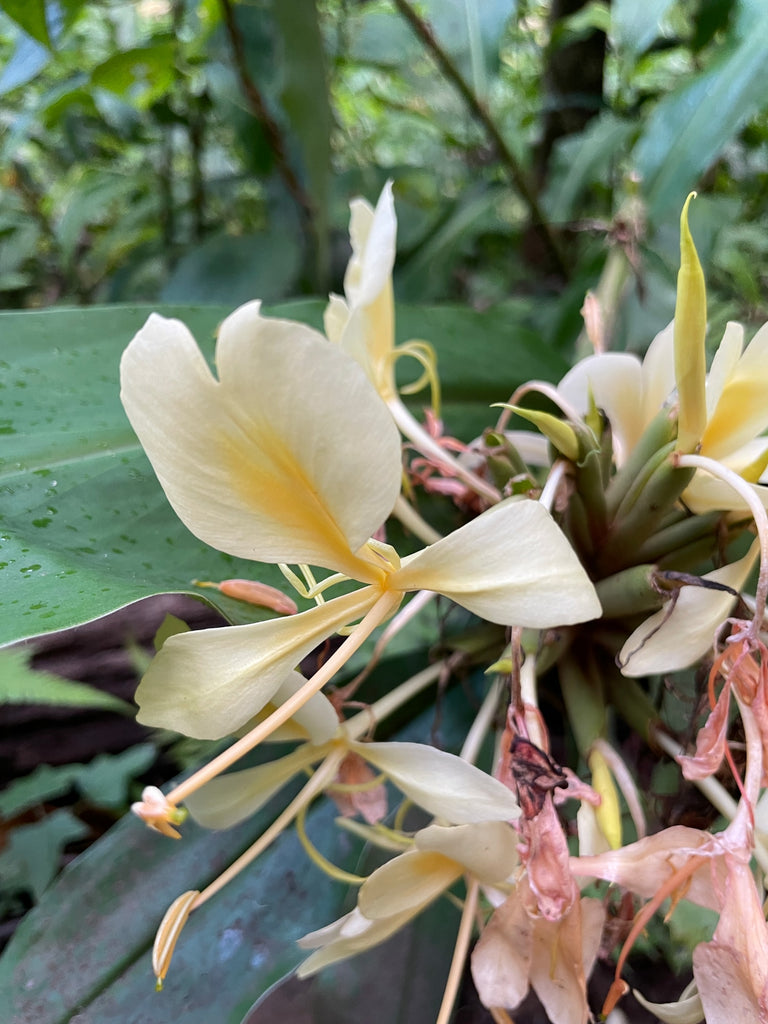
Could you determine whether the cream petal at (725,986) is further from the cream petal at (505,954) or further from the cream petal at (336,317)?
the cream petal at (336,317)

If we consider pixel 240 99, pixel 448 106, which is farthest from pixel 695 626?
pixel 448 106

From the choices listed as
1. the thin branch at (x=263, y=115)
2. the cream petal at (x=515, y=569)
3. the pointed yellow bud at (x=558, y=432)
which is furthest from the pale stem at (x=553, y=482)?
the thin branch at (x=263, y=115)

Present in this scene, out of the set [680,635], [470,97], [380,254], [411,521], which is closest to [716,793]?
[680,635]

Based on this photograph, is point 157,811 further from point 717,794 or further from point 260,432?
point 717,794

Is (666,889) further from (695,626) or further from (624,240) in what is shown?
(624,240)

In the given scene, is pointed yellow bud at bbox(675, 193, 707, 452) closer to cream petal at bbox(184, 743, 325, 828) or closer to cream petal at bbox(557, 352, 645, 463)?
cream petal at bbox(557, 352, 645, 463)

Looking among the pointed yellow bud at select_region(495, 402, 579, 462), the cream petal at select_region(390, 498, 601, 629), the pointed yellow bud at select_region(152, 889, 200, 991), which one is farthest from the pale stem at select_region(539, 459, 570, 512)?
the pointed yellow bud at select_region(152, 889, 200, 991)
